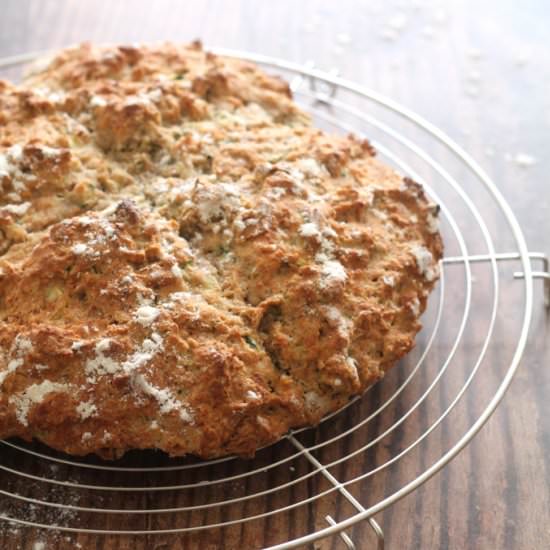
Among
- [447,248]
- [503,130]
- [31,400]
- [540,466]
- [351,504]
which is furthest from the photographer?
[503,130]

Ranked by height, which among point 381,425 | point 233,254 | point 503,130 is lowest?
point 381,425

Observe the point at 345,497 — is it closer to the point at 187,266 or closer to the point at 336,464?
the point at 336,464

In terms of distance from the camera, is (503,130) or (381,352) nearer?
(381,352)

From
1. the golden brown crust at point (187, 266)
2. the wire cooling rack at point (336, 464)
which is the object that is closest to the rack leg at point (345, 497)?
the wire cooling rack at point (336, 464)

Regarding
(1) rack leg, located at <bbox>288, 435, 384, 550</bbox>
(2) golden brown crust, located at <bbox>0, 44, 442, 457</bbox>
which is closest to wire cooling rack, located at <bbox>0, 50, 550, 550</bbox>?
(1) rack leg, located at <bbox>288, 435, 384, 550</bbox>

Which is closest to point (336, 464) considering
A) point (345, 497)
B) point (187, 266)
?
point (345, 497)

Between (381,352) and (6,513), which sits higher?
(381,352)

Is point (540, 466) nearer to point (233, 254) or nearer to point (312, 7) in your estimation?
point (233, 254)

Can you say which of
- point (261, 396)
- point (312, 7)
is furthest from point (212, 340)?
point (312, 7)
